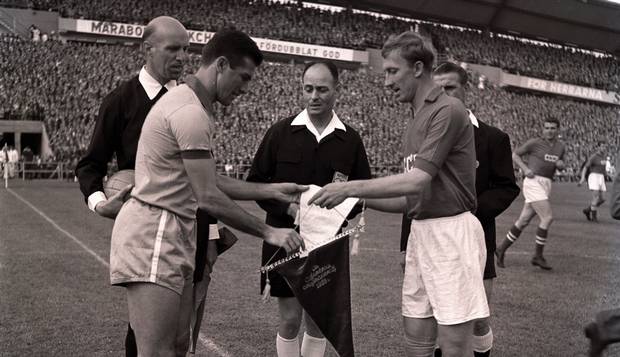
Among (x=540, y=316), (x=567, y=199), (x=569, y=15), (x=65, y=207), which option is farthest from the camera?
(x=569, y=15)

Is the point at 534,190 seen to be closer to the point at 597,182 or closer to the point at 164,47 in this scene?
the point at 164,47

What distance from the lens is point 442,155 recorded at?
3.80 metres

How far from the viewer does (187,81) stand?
3.52 meters

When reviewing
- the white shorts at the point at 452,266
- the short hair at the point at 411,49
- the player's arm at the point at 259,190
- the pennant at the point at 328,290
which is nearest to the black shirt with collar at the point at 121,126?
the player's arm at the point at 259,190

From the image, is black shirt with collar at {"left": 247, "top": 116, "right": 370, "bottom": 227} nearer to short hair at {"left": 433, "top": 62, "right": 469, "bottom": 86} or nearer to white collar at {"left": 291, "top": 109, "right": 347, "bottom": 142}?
white collar at {"left": 291, "top": 109, "right": 347, "bottom": 142}

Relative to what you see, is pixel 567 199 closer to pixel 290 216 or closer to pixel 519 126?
pixel 519 126

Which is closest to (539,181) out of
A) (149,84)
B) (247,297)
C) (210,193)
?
(247,297)

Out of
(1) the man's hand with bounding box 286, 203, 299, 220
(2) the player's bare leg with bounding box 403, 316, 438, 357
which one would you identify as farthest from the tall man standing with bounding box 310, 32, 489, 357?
(1) the man's hand with bounding box 286, 203, 299, 220

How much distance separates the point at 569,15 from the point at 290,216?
2275 inches

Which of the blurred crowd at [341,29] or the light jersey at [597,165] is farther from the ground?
the blurred crowd at [341,29]

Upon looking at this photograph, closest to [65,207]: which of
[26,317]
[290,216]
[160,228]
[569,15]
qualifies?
[26,317]

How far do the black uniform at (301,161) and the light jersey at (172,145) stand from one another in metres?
1.46

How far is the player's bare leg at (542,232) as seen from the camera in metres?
11.2

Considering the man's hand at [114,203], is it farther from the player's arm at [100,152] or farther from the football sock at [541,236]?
the football sock at [541,236]
